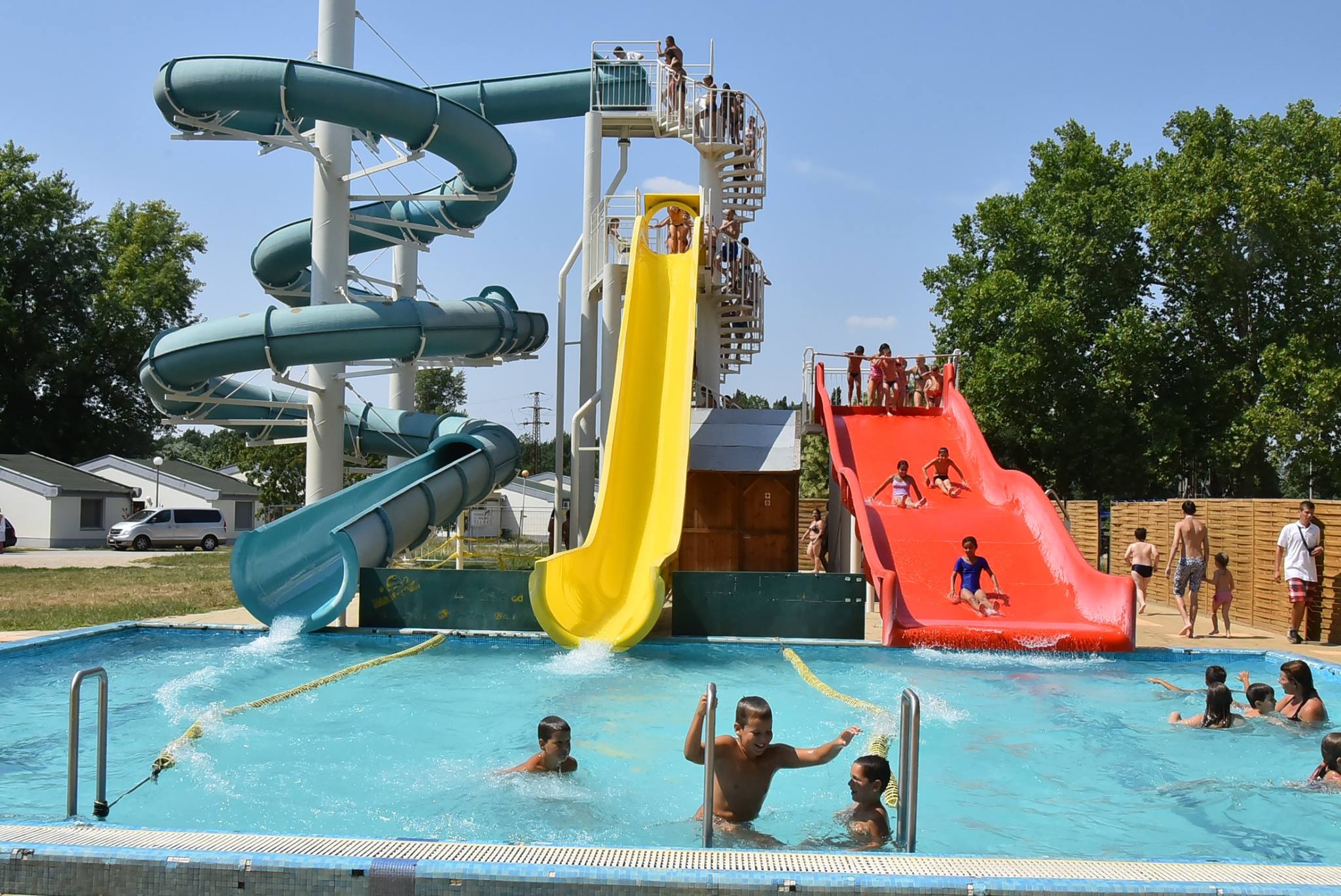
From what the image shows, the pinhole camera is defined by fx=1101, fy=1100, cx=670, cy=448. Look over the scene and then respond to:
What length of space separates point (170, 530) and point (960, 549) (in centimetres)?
2925

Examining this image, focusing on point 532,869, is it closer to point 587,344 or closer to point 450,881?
point 450,881

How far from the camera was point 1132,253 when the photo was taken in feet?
102

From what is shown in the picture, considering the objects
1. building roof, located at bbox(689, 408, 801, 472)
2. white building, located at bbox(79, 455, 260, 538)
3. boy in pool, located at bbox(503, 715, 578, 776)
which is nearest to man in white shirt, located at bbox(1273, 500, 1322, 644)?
building roof, located at bbox(689, 408, 801, 472)

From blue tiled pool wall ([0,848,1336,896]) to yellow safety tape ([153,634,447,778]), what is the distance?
9.33ft

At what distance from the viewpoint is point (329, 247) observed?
17.5 meters

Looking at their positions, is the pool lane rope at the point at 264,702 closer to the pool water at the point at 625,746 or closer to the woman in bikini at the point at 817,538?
the pool water at the point at 625,746

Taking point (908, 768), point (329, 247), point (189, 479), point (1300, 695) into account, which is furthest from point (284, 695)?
point (189, 479)

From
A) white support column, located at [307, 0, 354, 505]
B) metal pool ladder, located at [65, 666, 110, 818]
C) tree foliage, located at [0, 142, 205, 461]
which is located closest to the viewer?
metal pool ladder, located at [65, 666, 110, 818]

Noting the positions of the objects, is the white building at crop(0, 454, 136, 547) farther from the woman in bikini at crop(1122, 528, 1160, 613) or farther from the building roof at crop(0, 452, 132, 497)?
the woman in bikini at crop(1122, 528, 1160, 613)

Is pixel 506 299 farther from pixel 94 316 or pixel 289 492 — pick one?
pixel 94 316

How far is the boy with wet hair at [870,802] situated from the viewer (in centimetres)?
530

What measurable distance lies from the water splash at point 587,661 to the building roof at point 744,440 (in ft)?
17.7

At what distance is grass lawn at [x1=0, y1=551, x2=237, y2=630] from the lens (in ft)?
44.7

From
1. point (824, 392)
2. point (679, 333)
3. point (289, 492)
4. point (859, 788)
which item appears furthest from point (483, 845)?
point (289, 492)
